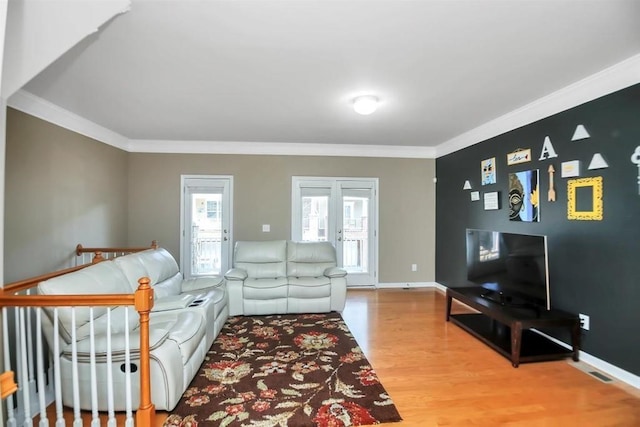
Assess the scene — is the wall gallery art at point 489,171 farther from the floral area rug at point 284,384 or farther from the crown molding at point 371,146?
the floral area rug at point 284,384

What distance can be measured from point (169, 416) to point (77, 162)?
324cm

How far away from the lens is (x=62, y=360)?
2.02 metres

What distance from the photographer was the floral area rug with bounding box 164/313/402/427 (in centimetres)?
203

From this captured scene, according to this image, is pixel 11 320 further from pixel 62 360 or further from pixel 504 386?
pixel 504 386

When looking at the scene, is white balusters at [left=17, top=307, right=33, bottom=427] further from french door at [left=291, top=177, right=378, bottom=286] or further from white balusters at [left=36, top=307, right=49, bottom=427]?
french door at [left=291, top=177, right=378, bottom=286]

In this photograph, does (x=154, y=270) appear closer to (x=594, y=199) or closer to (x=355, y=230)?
(x=355, y=230)

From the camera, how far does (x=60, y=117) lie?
336 centimetres

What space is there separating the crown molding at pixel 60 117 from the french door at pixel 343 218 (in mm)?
2819

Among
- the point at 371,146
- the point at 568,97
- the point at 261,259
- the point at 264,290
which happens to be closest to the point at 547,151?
the point at 568,97

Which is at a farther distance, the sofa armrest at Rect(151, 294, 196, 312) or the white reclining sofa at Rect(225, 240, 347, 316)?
the white reclining sofa at Rect(225, 240, 347, 316)

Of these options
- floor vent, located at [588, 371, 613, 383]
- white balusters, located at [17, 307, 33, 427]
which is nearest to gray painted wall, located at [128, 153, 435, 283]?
floor vent, located at [588, 371, 613, 383]

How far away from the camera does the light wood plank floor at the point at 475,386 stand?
6.72ft

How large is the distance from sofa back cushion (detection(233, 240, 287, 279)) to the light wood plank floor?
142 cm

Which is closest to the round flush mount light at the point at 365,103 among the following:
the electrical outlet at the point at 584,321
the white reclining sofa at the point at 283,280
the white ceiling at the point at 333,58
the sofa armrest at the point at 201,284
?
the white ceiling at the point at 333,58
